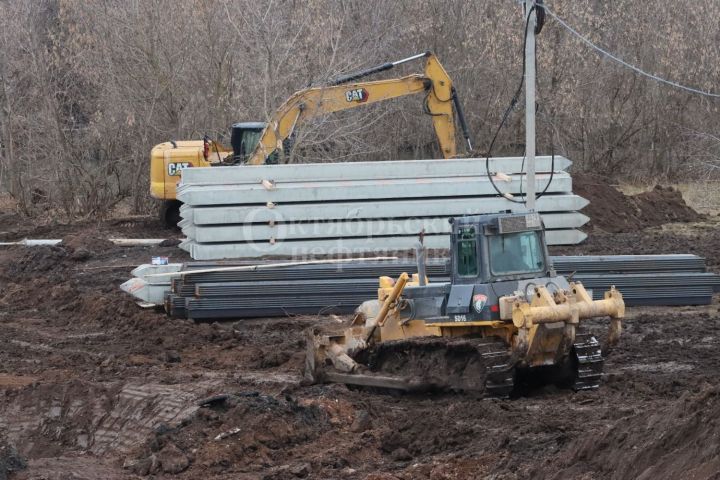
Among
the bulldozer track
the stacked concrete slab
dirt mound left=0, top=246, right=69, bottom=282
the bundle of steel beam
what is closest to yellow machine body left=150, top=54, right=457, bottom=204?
the stacked concrete slab

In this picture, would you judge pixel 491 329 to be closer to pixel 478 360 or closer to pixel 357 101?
pixel 478 360

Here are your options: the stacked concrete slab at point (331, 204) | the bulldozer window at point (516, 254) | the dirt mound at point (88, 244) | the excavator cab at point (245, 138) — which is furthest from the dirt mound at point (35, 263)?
the bulldozer window at point (516, 254)

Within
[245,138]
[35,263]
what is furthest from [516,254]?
[245,138]

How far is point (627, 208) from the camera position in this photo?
2494 cm

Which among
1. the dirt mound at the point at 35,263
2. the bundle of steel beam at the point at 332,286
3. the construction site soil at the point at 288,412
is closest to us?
the construction site soil at the point at 288,412

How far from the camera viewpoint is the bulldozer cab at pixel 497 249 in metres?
10.0

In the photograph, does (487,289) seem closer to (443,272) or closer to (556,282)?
(556,282)

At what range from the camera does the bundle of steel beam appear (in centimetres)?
1550

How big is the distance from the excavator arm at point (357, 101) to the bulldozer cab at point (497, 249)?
38.4 feet

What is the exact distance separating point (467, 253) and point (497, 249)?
300 millimetres

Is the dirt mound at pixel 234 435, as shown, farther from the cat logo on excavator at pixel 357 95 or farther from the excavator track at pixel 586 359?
the cat logo on excavator at pixel 357 95

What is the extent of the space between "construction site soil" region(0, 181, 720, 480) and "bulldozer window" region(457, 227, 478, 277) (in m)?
1.23

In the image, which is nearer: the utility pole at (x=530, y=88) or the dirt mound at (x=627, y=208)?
the utility pole at (x=530, y=88)

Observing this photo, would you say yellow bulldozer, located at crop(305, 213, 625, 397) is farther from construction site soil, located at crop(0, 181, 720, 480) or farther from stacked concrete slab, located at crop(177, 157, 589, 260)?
stacked concrete slab, located at crop(177, 157, 589, 260)
